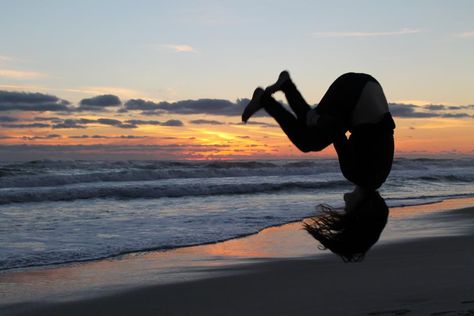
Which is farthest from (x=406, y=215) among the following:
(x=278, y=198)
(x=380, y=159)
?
(x=380, y=159)

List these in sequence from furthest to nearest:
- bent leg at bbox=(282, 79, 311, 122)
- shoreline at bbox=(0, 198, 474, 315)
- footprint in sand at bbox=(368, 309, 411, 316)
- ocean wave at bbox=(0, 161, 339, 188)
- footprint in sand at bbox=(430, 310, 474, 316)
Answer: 1. ocean wave at bbox=(0, 161, 339, 188)
2. shoreline at bbox=(0, 198, 474, 315)
3. footprint in sand at bbox=(368, 309, 411, 316)
4. footprint in sand at bbox=(430, 310, 474, 316)
5. bent leg at bbox=(282, 79, 311, 122)

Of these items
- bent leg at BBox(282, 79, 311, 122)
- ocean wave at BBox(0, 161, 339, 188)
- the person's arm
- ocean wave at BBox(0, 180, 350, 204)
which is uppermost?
bent leg at BBox(282, 79, 311, 122)

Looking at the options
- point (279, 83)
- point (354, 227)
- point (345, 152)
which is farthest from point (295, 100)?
point (354, 227)

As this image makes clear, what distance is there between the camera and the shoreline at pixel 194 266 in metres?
7.39

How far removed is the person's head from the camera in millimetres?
3244

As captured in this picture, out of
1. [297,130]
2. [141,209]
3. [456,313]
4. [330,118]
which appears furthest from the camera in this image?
[141,209]

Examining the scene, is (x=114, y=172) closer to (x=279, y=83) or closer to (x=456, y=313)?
(x=456, y=313)

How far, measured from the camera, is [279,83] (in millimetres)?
3453

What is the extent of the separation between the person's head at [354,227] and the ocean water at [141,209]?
23.4ft

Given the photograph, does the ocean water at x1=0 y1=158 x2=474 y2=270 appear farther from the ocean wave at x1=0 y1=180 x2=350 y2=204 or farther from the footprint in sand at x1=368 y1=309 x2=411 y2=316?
the footprint in sand at x1=368 y1=309 x2=411 y2=316

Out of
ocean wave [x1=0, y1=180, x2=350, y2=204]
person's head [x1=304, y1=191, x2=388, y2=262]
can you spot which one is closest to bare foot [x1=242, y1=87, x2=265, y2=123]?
person's head [x1=304, y1=191, x2=388, y2=262]

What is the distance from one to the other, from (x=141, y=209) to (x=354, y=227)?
50.7 ft

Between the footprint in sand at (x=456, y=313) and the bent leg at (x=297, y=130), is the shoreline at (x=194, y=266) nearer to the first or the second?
the footprint in sand at (x=456, y=313)

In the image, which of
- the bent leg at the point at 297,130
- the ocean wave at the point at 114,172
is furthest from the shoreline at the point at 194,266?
the ocean wave at the point at 114,172
